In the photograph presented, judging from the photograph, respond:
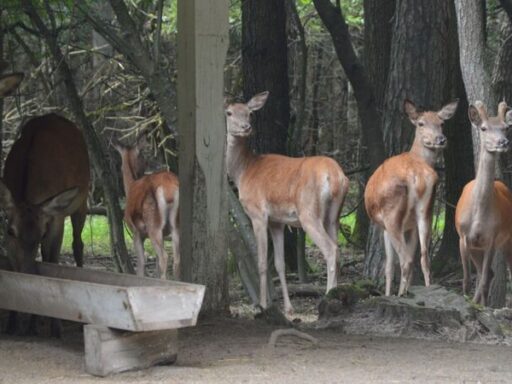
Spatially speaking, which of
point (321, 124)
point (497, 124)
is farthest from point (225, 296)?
point (321, 124)

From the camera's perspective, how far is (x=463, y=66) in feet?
34.0

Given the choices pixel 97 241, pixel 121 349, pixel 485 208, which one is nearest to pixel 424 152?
pixel 485 208

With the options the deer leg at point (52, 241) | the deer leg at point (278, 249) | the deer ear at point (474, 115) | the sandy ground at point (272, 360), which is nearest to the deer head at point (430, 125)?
the deer ear at point (474, 115)

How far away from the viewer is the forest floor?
6.43 metres

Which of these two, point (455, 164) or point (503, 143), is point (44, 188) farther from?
point (455, 164)

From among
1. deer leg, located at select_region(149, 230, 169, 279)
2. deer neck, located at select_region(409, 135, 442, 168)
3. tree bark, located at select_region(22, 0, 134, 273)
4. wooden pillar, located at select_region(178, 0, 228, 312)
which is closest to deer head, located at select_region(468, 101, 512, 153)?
deer neck, located at select_region(409, 135, 442, 168)

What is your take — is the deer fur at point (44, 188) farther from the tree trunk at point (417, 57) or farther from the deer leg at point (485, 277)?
the deer leg at point (485, 277)

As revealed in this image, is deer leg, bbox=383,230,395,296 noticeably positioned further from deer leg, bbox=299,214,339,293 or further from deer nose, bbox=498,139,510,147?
deer nose, bbox=498,139,510,147

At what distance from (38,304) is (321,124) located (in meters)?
13.3

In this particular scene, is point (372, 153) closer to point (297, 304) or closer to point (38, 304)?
point (297, 304)

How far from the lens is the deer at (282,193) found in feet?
34.3

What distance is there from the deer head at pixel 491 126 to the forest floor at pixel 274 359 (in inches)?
112

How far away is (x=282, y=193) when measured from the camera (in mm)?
10844

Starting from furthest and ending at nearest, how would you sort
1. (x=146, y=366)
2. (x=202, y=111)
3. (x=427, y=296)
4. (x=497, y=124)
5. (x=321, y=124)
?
(x=321, y=124) → (x=497, y=124) → (x=427, y=296) → (x=202, y=111) → (x=146, y=366)
